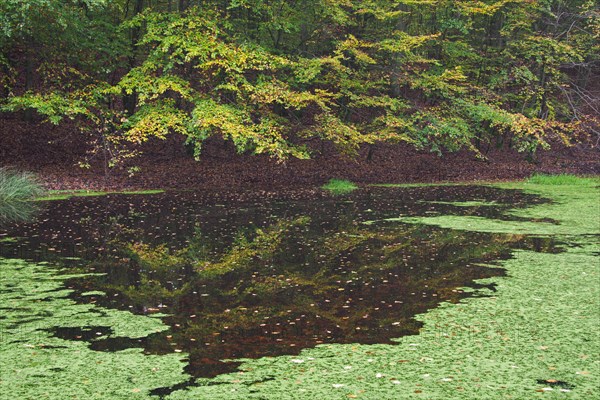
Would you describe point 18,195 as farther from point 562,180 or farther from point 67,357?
point 562,180

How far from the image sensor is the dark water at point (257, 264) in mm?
5469

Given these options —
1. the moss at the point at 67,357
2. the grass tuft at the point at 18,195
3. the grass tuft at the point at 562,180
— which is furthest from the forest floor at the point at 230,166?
the moss at the point at 67,357

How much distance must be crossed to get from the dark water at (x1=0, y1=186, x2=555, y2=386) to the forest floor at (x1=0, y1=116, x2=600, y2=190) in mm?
2615

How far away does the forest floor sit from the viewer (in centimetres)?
1692

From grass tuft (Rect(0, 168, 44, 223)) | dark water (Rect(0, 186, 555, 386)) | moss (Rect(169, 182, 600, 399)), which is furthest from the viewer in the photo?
grass tuft (Rect(0, 168, 44, 223))

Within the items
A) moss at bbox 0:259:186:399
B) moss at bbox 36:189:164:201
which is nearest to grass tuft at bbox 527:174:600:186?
moss at bbox 36:189:164:201

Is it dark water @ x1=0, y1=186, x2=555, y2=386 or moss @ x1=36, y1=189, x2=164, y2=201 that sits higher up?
moss @ x1=36, y1=189, x2=164, y2=201

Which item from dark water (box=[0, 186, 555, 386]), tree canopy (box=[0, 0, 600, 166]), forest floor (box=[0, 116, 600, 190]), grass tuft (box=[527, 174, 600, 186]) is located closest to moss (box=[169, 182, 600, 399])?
dark water (box=[0, 186, 555, 386])

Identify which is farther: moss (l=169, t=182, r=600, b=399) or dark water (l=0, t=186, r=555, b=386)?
dark water (l=0, t=186, r=555, b=386)

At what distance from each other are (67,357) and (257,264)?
11.7 ft

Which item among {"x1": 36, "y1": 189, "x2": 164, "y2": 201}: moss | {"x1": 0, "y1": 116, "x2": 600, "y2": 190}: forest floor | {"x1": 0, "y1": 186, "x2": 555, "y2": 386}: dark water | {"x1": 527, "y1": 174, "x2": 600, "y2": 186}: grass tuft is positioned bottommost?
{"x1": 0, "y1": 186, "x2": 555, "y2": 386}: dark water

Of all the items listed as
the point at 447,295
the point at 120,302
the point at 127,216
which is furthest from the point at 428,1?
the point at 120,302

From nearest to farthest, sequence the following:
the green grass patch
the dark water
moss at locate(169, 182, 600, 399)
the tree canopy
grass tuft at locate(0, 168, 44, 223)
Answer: moss at locate(169, 182, 600, 399), the dark water, grass tuft at locate(0, 168, 44, 223), the tree canopy, the green grass patch

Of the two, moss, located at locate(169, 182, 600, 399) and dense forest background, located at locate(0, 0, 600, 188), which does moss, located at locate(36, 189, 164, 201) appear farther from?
moss, located at locate(169, 182, 600, 399)
